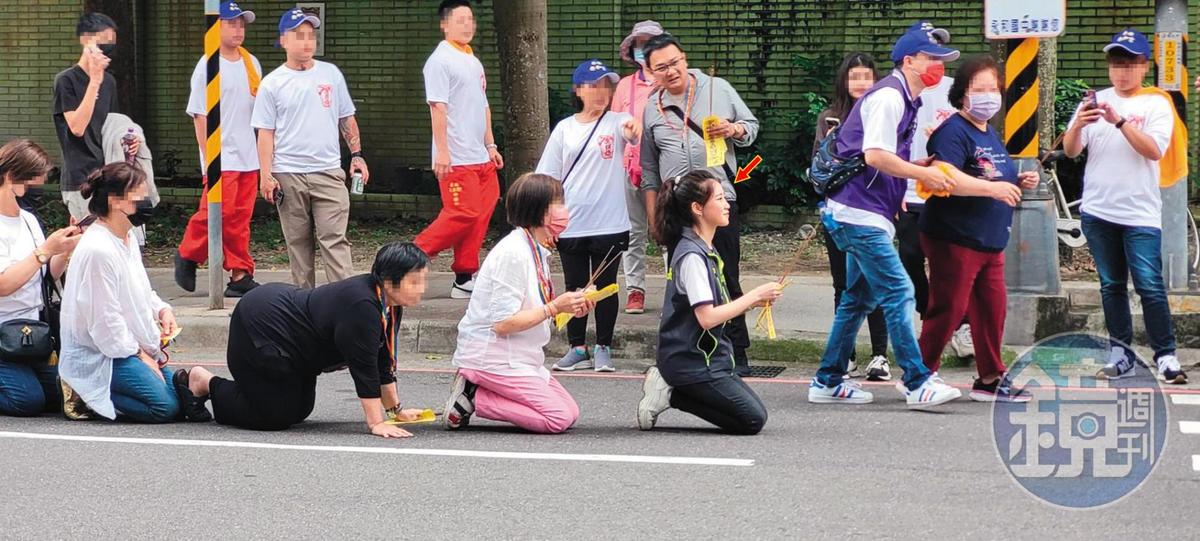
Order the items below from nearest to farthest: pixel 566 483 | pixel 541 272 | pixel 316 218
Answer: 1. pixel 566 483
2. pixel 541 272
3. pixel 316 218

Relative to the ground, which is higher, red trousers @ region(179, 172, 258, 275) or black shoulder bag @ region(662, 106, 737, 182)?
black shoulder bag @ region(662, 106, 737, 182)

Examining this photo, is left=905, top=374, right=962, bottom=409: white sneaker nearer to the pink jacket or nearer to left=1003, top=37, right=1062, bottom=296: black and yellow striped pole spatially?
left=1003, top=37, right=1062, bottom=296: black and yellow striped pole

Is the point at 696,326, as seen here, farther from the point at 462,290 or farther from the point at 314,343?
the point at 462,290

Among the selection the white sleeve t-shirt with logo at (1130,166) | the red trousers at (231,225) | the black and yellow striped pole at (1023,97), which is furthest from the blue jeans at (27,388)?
the black and yellow striped pole at (1023,97)

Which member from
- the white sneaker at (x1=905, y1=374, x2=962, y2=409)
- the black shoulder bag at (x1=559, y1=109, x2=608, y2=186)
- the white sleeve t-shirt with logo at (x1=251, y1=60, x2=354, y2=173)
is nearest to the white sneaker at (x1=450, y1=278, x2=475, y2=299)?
the white sleeve t-shirt with logo at (x1=251, y1=60, x2=354, y2=173)

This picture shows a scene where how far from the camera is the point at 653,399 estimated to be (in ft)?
23.7

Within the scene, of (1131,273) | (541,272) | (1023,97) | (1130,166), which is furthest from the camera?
(1023,97)

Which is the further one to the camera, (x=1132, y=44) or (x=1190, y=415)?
(x=1132, y=44)

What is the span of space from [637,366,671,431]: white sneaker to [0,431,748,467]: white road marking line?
54cm

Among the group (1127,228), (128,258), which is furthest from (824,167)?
(128,258)

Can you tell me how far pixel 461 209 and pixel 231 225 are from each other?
5.62 feet

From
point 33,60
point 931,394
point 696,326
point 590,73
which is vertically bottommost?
point 931,394

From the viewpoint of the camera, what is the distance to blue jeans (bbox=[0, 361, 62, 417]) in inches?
300

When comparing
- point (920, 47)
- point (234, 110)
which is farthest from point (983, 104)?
point (234, 110)
